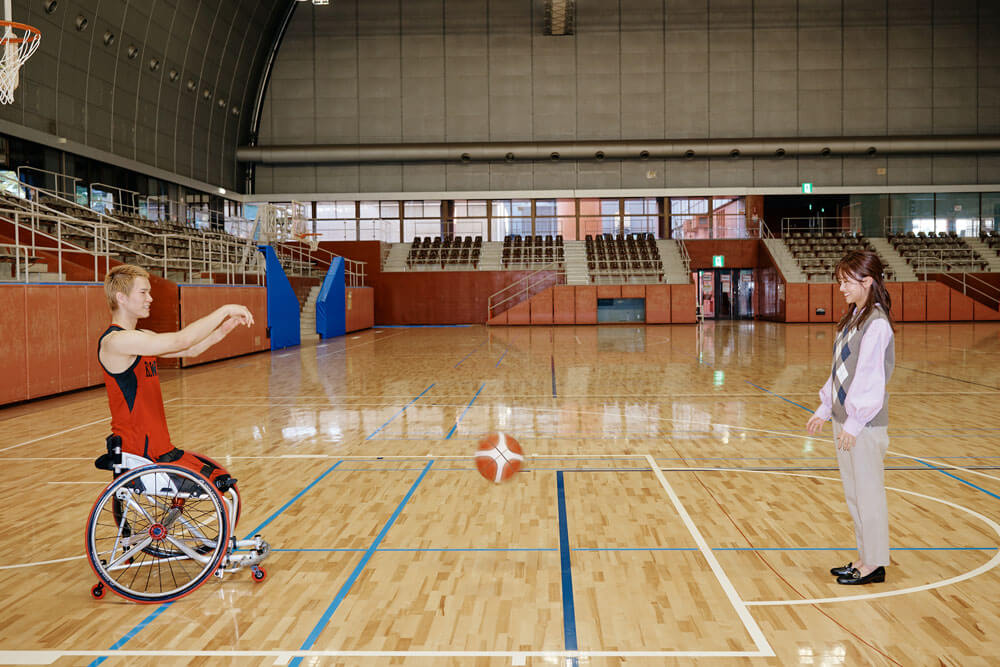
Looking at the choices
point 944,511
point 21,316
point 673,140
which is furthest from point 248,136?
point 944,511

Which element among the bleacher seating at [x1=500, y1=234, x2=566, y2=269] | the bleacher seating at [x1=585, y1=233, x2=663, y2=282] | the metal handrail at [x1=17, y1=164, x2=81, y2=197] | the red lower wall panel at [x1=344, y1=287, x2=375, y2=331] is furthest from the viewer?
the bleacher seating at [x1=500, y1=234, x2=566, y2=269]

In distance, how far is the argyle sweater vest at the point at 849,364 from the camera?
330 cm

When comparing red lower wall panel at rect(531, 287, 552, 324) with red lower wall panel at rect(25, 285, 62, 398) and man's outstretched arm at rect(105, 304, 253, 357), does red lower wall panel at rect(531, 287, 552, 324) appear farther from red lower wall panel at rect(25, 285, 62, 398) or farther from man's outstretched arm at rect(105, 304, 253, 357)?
man's outstretched arm at rect(105, 304, 253, 357)

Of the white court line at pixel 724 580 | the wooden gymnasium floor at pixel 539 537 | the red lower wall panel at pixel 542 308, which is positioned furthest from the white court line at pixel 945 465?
the red lower wall panel at pixel 542 308

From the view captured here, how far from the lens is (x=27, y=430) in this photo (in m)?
7.62

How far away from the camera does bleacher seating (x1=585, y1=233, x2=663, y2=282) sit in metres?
27.4

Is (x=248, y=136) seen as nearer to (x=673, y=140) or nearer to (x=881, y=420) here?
(x=673, y=140)

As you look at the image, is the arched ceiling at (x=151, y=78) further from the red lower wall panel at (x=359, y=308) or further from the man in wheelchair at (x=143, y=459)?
the man in wheelchair at (x=143, y=459)

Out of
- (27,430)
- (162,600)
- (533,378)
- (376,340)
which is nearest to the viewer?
(162,600)

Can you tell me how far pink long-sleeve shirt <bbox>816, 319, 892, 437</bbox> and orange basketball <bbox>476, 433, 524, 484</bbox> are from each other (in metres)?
2.32

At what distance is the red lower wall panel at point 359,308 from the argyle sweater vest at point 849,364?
21236 mm

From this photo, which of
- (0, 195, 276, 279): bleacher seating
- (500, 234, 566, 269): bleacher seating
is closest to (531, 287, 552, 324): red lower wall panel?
(500, 234, 566, 269): bleacher seating

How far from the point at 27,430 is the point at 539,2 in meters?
27.3

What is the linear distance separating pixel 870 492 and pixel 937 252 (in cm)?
3017
